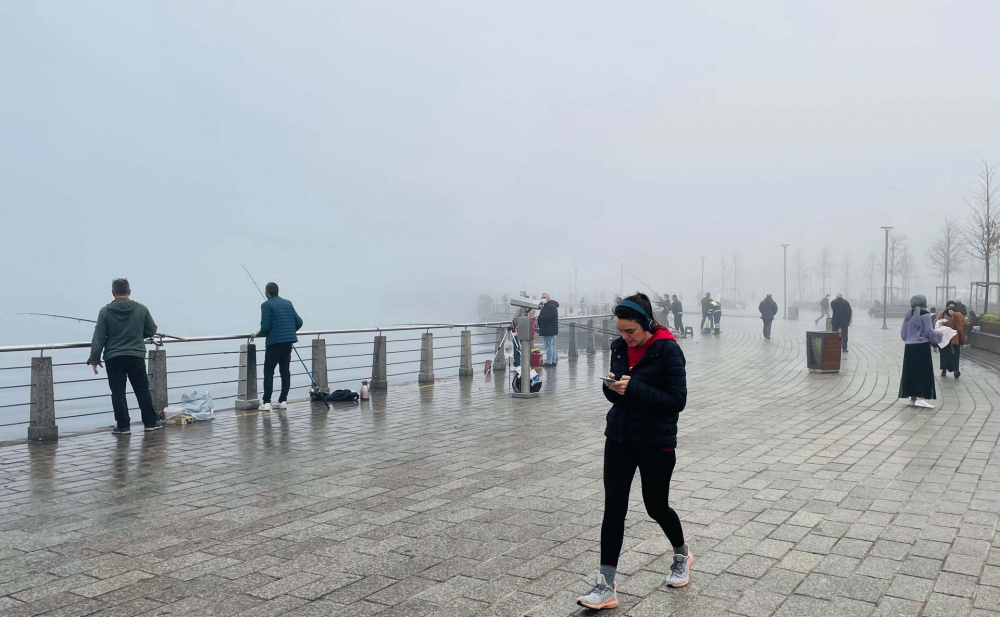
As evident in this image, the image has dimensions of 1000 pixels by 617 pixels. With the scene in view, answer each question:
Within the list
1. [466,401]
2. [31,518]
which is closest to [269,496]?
[31,518]

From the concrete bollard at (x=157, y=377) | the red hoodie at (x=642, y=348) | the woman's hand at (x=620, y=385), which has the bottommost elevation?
the concrete bollard at (x=157, y=377)

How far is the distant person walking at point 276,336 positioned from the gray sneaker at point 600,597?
8.71 meters

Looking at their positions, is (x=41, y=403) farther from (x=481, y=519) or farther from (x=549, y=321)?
(x=549, y=321)

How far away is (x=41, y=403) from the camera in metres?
9.70

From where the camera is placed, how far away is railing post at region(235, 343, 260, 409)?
12633 mm

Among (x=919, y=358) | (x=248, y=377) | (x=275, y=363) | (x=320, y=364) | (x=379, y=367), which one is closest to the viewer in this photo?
(x=919, y=358)

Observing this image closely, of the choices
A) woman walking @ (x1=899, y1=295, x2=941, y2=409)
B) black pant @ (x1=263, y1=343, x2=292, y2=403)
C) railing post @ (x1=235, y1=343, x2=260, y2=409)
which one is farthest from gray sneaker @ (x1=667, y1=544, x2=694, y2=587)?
railing post @ (x1=235, y1=343, x2=260, y2=409)

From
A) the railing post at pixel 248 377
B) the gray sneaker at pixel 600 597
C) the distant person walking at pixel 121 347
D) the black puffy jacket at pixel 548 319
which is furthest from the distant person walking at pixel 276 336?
the gray sneaker at pixel 600 597

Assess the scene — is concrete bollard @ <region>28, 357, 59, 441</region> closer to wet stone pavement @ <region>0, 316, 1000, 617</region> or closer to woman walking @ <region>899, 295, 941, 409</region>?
wet stone pavement @ <region>0, 316, 1000, 617</region>

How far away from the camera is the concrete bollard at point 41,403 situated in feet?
31.8

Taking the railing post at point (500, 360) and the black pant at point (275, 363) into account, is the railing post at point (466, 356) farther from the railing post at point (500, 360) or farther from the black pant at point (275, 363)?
the black pant at point (275, 363)

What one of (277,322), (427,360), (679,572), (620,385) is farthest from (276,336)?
(620,385)

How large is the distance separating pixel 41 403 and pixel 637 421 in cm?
822

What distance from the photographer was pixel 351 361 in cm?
9200
